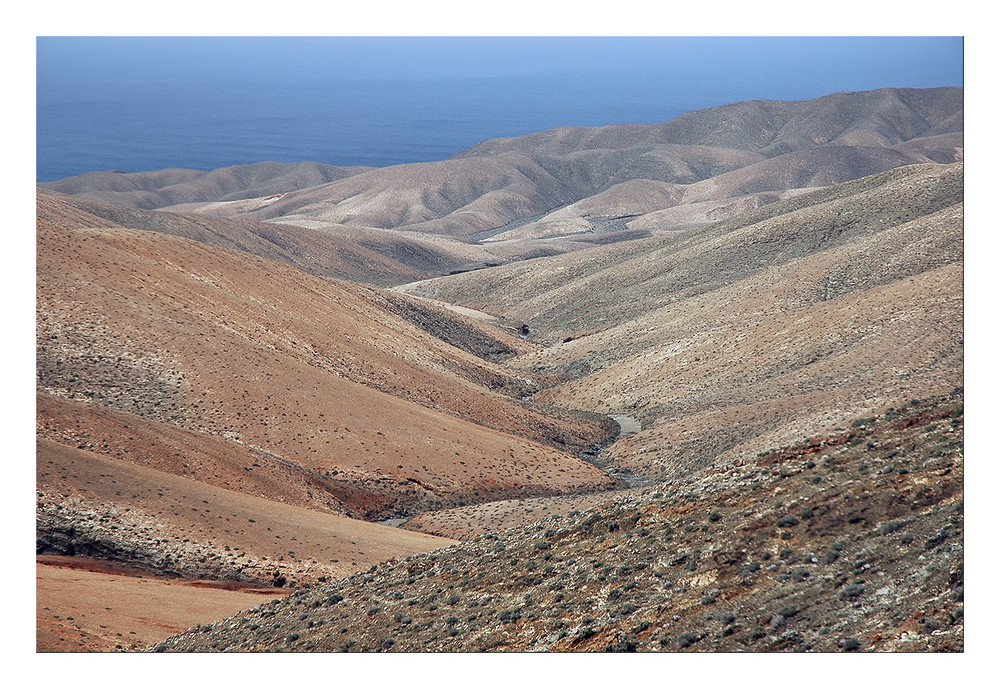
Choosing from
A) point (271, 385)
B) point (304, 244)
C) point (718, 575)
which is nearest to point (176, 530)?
point (271, 385)

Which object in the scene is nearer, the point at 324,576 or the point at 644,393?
the point at 324,576

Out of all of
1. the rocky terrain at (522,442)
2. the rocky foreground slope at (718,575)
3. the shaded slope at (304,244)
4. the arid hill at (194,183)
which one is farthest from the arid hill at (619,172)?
the rocky foreground slope at (718,575)

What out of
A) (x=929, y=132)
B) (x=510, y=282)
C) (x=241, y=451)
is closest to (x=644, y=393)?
(x=241, y=451)

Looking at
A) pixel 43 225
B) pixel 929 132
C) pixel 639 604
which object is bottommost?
pixel 639 604

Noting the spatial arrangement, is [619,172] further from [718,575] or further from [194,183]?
[718,575]

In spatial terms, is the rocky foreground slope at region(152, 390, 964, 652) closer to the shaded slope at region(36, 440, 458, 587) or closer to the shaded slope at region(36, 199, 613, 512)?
the shaded slope at region(36, 440, 458, 587)

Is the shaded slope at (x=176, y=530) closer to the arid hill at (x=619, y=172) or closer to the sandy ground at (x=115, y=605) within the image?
the sandy ground at (x=115, y=605)

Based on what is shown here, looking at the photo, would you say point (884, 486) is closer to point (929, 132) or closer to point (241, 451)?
point (241, 451)
